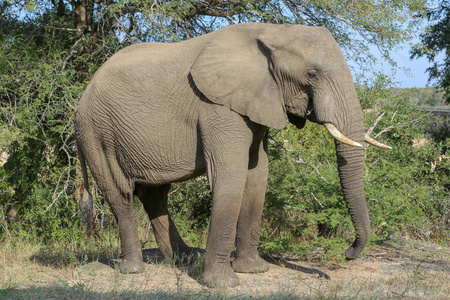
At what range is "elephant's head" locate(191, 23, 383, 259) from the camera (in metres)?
4.99

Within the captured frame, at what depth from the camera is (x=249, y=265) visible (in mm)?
6047

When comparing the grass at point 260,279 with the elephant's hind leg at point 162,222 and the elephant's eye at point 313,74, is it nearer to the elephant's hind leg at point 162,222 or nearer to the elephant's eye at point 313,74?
the elephant's hind leg at point 162,222

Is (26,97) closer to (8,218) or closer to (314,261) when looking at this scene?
(8,218)

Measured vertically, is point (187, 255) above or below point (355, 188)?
below

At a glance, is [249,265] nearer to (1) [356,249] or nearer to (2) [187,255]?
(2) [187,255]

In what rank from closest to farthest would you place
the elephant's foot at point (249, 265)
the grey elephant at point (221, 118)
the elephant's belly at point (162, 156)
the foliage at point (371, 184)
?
the grey elephant at point (221, 118) < the elephant's belly at point (162, 156) < the elephant's foot at point (249, 265) < the foliage at point (371, 184)

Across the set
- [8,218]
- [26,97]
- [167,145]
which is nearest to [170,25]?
[26,97]

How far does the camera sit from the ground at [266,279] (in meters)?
5.04

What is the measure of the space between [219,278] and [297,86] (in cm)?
198

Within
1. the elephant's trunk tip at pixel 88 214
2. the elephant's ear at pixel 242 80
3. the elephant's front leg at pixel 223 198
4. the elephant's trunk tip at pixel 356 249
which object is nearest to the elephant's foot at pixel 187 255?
the elephant's front leg at pixel 223 198

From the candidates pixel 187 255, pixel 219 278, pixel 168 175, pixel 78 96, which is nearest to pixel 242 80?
pixel 168 175

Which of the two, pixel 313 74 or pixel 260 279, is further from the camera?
pixel 260 279

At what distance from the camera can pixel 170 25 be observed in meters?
7.95

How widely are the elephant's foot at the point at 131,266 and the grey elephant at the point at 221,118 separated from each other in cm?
1
